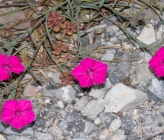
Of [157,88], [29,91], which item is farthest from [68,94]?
[157,88]

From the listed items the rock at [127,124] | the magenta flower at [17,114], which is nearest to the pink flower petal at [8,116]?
the magenta flower at [17,114]

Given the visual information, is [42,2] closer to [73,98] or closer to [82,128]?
[73,98]

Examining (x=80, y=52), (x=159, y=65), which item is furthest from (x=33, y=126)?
(x=159, y=65)

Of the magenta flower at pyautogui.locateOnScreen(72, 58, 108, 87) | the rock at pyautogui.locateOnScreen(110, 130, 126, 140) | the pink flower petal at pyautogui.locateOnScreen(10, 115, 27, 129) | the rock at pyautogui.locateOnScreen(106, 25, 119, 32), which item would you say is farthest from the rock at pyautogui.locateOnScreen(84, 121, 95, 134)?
the rock at pyautogui.locateOnScreen(106, 25, 119, 32)

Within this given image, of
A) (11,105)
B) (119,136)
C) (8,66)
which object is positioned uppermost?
(8,66)

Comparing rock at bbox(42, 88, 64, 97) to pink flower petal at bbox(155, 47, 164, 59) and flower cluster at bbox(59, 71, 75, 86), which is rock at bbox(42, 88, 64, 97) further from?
pink flower petal at bbox(155, 47, 164, 59)

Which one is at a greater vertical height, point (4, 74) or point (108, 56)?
point (4, 74)

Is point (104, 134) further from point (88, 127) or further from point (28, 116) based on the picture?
point (28, 116)

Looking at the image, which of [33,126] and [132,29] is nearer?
[33,126]
